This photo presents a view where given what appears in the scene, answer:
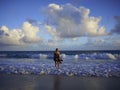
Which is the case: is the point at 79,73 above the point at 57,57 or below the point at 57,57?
below

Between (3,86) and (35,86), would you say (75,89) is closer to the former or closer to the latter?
(35,86)

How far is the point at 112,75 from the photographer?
22.2 ft

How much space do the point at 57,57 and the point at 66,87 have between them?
135 inches

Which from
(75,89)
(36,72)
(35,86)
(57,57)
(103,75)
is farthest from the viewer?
(57,57)

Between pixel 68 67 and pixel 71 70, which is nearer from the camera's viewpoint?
pixel 71 70

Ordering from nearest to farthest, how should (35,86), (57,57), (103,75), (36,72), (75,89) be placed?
(75,89)
(35,86)
(103,75)
(36,72)
(57,57)

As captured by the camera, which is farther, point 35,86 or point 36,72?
point 36,72

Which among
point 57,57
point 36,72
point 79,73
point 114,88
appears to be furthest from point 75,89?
point 57,57

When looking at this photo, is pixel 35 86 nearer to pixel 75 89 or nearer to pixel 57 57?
pixel 75 89

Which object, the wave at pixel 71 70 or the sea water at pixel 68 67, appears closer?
the wave at pixel 71 70

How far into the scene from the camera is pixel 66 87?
198 inches

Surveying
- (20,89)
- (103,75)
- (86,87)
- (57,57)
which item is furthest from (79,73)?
(20,89)

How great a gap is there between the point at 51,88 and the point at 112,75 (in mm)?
2718

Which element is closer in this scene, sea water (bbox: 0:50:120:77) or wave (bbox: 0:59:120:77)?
wave (bbox: 0:59:120:77)
